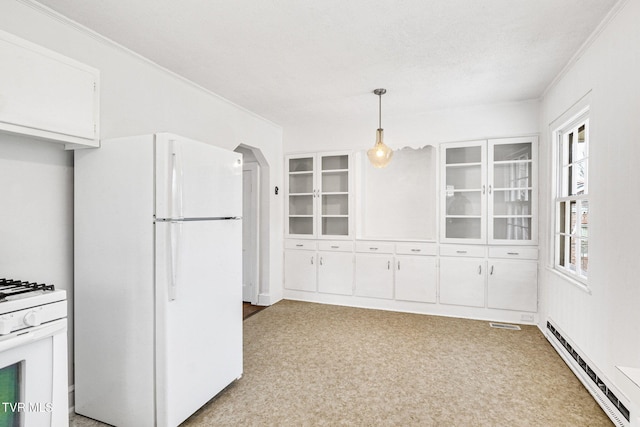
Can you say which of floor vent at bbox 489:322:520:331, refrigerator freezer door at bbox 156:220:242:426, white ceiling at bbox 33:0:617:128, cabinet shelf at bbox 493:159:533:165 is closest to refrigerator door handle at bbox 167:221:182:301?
refrigerator freezer door at bbox 156:220:242:426

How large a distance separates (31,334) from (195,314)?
88cm

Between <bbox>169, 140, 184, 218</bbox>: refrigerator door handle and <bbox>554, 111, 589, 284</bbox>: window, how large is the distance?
306 centimetres

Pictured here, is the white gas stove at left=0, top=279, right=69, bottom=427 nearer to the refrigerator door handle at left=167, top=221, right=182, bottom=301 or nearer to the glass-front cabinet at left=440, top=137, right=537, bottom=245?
the refrigerator door handle at left=167, top=221, right=182, bottom=301

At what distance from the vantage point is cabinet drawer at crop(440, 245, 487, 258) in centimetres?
408

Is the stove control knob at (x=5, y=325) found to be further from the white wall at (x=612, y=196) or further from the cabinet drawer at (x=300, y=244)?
the cabinet drawer at (x=300, y=244)

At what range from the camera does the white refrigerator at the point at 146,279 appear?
1971 millimetres

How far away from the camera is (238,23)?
7.37 ft

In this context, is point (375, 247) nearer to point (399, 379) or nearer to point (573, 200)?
point (399, 379)

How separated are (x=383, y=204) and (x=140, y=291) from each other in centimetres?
361

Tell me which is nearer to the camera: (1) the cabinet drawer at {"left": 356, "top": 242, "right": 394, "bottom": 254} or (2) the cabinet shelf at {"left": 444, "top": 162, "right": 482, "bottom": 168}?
(2) the cabinet shelf at {"left": 444, "top": 162, "right": 482, "bottom": 168}

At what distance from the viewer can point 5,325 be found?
1.32m

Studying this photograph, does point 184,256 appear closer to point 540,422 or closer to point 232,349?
point 232,349

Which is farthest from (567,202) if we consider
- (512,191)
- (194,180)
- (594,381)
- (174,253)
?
(174,253)

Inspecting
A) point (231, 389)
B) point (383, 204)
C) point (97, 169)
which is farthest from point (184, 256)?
point (383, 204)
